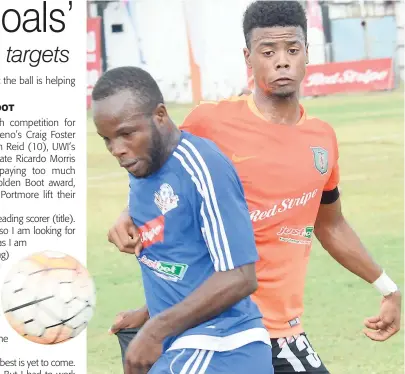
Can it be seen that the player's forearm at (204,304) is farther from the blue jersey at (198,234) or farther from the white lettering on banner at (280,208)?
the white lettering on banner at (280,208)

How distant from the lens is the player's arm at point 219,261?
1964 mm

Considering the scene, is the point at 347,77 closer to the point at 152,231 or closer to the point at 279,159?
the point at 279,159

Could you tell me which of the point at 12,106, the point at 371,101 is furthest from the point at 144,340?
the point at 371,101

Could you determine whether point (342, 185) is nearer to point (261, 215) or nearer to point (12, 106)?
point (12, 106)

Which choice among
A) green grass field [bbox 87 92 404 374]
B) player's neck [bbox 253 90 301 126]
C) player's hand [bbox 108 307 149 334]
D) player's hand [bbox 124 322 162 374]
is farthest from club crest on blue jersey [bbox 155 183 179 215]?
green grass field [bbox 87 92 404 374]

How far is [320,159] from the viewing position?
2750mm

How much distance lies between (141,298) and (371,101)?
1041 cm

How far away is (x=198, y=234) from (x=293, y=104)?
0.84 meters

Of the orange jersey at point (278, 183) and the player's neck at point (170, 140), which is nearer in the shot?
the player's neck at point (170, 140)

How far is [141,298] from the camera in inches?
238

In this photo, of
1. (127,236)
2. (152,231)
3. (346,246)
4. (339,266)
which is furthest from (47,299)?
(339,266)

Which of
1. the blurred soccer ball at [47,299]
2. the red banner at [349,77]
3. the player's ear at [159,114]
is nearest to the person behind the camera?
the player's ear at [159,114]

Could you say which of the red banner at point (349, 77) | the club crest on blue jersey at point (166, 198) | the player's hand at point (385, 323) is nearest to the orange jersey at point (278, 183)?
the player's hand at point (385, 323)

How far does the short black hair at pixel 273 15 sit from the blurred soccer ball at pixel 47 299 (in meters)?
1.26
